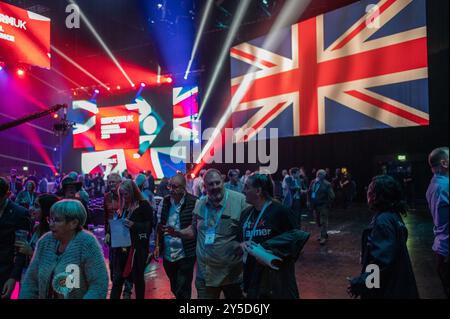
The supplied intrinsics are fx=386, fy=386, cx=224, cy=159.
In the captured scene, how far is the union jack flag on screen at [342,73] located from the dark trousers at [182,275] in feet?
25.0

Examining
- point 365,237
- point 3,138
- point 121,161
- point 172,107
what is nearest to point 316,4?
point 172,107

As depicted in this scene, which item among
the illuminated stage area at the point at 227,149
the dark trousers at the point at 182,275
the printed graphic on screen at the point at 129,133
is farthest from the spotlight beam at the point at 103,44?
the dark trousers at the point at 182,275

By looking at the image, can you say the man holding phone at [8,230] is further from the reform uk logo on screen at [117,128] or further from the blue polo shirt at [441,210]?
the reform uk logo on screen at [117,128]

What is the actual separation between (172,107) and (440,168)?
1710 centimetres

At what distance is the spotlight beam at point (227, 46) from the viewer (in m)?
14.1

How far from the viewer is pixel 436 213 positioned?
3.40 meters

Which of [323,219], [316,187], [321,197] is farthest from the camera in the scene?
[316,187]

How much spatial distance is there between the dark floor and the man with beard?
1.88m

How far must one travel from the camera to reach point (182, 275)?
397cm

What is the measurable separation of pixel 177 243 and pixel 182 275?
328 millimetres

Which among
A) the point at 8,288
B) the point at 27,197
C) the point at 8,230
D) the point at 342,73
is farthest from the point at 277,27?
the point at 8,288

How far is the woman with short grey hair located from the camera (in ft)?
7.91

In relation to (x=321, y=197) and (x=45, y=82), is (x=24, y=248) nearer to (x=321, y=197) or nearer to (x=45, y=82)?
(x=321, y=197)
